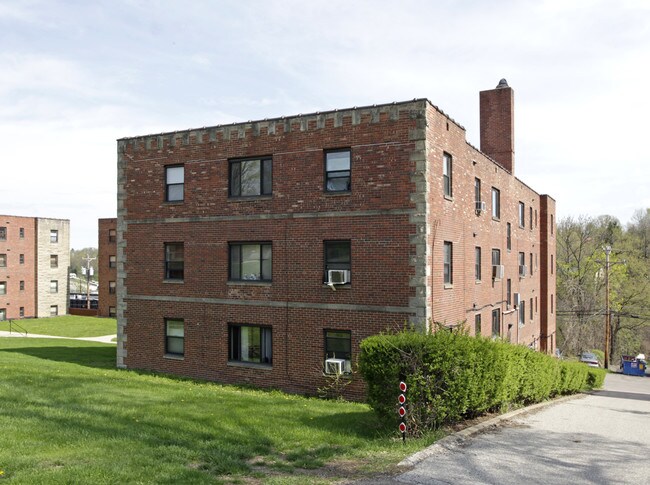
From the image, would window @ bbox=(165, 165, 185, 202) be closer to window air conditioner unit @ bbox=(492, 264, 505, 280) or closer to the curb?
window air conditioner unit @ bbox=(492, 264, 505, 280)

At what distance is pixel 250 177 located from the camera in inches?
763

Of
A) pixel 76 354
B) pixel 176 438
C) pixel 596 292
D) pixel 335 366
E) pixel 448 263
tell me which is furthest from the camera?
pixel 596 292

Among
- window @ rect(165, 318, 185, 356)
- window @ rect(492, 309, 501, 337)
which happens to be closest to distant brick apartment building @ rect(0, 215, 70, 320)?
window @ rect(165, 318, 185, 356)

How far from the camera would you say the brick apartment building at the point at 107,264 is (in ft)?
182

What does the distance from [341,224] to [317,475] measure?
33.9 feet

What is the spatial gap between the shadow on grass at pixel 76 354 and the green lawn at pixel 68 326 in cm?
1477

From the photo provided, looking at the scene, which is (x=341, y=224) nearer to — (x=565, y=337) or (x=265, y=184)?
(x=265, y=184)

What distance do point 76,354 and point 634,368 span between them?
130 feet

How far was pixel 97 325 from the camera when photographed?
165 ft

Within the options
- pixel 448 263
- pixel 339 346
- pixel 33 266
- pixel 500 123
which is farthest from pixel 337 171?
pixel 33 266

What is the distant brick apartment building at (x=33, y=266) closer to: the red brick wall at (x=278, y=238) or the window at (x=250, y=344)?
the red brick wall at (x=278, y=238)

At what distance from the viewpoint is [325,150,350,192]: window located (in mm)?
17594

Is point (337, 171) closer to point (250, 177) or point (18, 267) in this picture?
point (250, 177)

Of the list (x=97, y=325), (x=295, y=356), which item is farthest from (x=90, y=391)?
(x=97, y=325)
